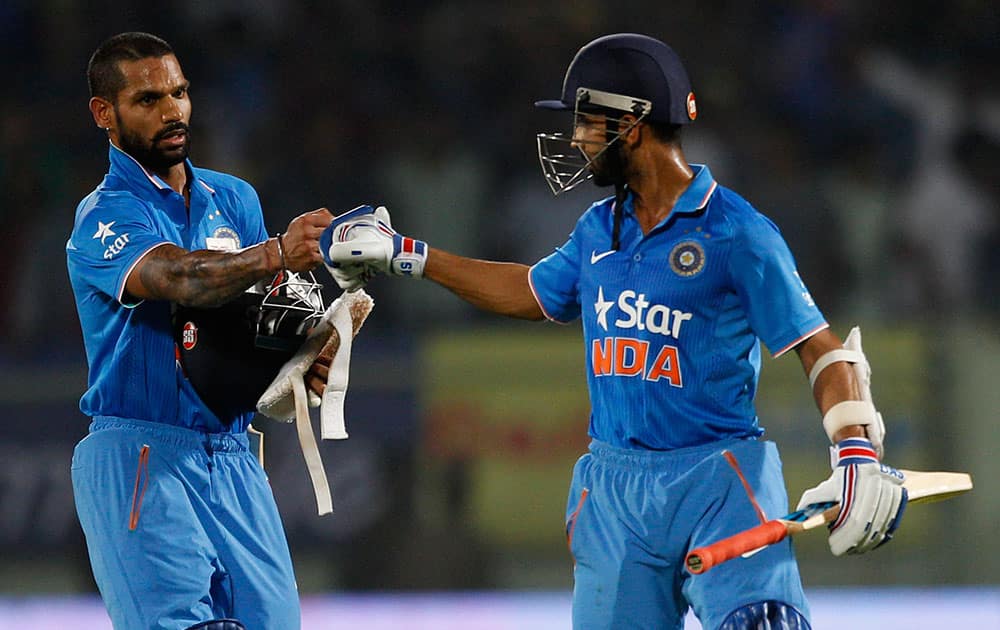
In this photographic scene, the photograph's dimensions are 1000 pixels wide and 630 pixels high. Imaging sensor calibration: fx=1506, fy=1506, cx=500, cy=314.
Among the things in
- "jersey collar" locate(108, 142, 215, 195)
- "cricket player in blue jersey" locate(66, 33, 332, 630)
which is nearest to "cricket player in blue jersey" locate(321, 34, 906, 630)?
"cricket player in blue jersey" locate(66, 33, 332, 630)

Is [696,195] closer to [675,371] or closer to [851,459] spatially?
[675,371]

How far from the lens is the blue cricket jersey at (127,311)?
349 centimetres

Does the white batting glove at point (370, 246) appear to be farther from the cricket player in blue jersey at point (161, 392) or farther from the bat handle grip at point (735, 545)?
the bat handle grip at point (735, 545)

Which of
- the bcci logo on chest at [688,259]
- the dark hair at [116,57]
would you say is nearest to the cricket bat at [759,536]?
the bcci logo on chest at [688,259]

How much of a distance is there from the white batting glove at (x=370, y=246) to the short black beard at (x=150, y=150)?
1.49ft

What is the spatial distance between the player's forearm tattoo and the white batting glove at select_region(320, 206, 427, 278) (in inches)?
6.8

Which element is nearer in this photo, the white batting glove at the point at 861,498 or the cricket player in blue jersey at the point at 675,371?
the white batting glove at the point at 861,498

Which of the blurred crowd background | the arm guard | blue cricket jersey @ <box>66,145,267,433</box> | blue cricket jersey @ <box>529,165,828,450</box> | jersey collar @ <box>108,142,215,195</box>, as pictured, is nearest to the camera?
the arm guard

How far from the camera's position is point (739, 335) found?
336 cm

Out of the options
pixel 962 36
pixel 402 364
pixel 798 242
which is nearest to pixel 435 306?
pixel 402 364

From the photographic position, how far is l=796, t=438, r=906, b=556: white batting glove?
10.1ft

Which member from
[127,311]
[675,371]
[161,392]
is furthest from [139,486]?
[675,371]

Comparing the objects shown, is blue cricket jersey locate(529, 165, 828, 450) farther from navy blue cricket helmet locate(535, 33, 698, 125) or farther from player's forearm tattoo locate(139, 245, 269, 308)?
player's forearm tattoo locate(139, 245, 269, 308)

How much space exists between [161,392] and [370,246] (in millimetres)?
600
